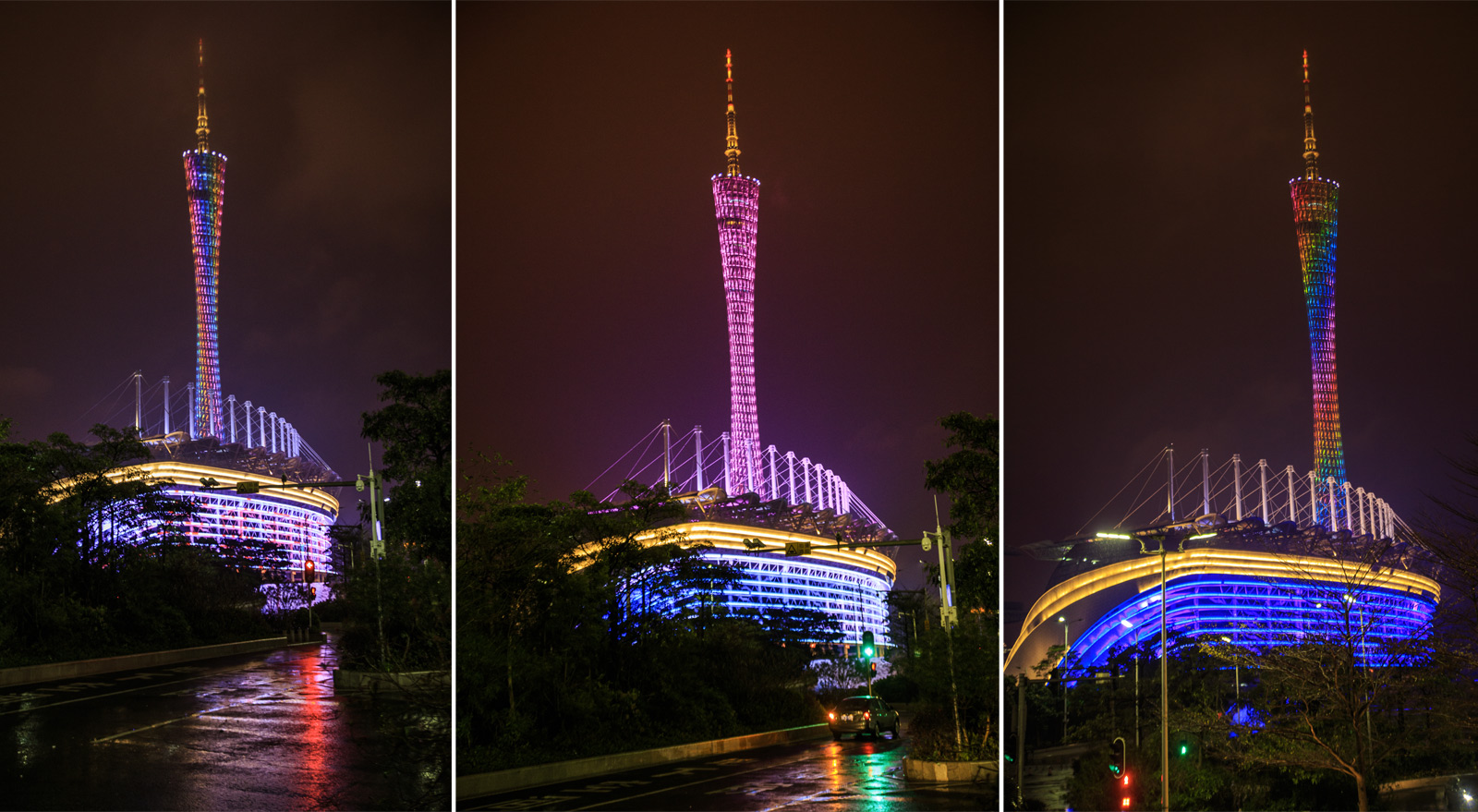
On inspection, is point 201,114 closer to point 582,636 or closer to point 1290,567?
point 582,636

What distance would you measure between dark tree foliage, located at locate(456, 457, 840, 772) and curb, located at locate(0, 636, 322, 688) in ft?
15.6

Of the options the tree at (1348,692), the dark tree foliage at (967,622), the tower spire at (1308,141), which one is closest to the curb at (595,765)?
the dark tree foliage at (967,622)

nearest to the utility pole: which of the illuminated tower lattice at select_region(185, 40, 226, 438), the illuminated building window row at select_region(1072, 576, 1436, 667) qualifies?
the illuminated building window row at select_region(1072, 576, 1436, 667)

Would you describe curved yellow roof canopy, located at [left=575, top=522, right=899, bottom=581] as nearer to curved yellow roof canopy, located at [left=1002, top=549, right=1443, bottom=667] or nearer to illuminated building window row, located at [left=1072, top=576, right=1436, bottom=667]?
curved yellow roof canopy, located at [left=1002, top=549, right=1443, bottom=667]

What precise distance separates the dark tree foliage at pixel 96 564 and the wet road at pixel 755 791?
609 centimetres

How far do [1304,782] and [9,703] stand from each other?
1163 cm

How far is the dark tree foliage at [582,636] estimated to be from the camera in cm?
870

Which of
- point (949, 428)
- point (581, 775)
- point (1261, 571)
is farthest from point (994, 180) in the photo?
point (1261, 571)

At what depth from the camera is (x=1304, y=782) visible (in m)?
10.6

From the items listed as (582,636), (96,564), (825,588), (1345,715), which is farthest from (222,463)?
(1345,715)

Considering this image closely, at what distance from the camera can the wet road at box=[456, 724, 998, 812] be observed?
758cm

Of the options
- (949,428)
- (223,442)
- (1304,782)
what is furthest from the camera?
(223,442)

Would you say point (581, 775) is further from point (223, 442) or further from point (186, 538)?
point (223, 442)

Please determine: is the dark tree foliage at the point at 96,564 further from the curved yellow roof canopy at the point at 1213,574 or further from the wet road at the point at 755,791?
the curved yellow roof canopy at the point at 1213,574
